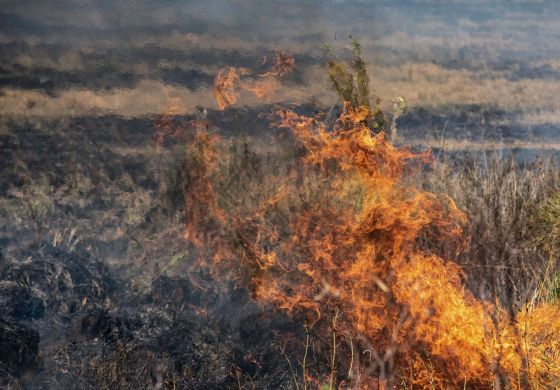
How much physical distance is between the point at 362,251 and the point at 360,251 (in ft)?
0.24

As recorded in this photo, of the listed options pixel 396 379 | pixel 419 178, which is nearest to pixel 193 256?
pixel 419 178

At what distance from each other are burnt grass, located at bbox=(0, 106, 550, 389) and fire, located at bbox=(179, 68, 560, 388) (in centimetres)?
84

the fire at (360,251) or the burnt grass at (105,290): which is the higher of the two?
the fire at (360,251)

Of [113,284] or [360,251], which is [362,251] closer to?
[360,251]

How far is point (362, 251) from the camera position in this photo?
49.3 ft

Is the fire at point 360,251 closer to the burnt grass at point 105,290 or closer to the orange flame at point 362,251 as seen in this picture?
the orange flame at point 362,251

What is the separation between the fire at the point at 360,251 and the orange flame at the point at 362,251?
0.11ft

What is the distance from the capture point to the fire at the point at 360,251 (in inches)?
453

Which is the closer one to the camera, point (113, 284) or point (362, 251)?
point (362, 251)

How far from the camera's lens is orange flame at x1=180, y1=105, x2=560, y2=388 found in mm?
11578

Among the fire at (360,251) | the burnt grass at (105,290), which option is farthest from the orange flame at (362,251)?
the burnt grass at (105,290)

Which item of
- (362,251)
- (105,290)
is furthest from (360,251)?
(105,290)

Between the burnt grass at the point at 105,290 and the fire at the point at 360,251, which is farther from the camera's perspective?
the burnt grass at the point at 105,290

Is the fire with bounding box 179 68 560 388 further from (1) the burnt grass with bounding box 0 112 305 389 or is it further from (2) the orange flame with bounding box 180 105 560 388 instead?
(1) the burnt grass with bounding box 0 112 305 389
